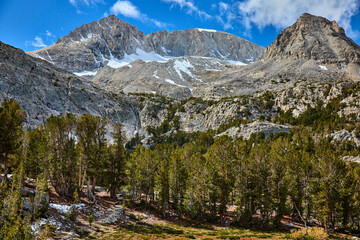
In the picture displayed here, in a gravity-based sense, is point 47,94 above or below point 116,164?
above

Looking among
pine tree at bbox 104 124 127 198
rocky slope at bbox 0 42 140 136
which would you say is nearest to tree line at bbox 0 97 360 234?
pine tree at bbox 104 124 127 198

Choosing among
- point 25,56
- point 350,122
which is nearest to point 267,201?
point 350,122

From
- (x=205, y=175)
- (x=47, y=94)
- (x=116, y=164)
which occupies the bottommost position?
(x=205, y=175)

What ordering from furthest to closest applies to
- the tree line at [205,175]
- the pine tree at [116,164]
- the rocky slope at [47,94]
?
the rocky slope at [47,94]
the pine tree at [116,164]
the tree line at [205,175]

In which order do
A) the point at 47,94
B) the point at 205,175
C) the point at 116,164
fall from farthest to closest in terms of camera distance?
1. the point at 47,94
2. the point at 116,164
3. the point at 205,175

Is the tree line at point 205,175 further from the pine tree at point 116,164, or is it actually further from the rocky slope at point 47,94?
the rocky slope at point 47,94

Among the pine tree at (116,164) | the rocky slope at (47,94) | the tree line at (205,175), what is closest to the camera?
the tree line at (205,175)

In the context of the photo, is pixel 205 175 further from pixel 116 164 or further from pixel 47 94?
pixel 47 94

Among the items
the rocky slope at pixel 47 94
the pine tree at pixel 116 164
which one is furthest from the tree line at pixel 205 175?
the rocky slope at pixel 47 94

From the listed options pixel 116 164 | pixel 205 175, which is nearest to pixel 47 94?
pixel 116 164

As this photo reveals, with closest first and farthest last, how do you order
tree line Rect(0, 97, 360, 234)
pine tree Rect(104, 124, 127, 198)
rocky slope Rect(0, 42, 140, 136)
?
tree line Rect(0, 97, 360, 234) → pine tree Rect(104, 124, 127, 198) → rocky slope Rect(0, 42, 140, 136)

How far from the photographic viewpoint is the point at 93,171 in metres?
32.1

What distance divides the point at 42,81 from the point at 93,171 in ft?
386

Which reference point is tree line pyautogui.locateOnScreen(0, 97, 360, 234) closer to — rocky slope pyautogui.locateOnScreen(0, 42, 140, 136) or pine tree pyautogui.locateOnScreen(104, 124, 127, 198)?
pine tree pyautogui.locateOnScreen(104, 124, 127, 198)
